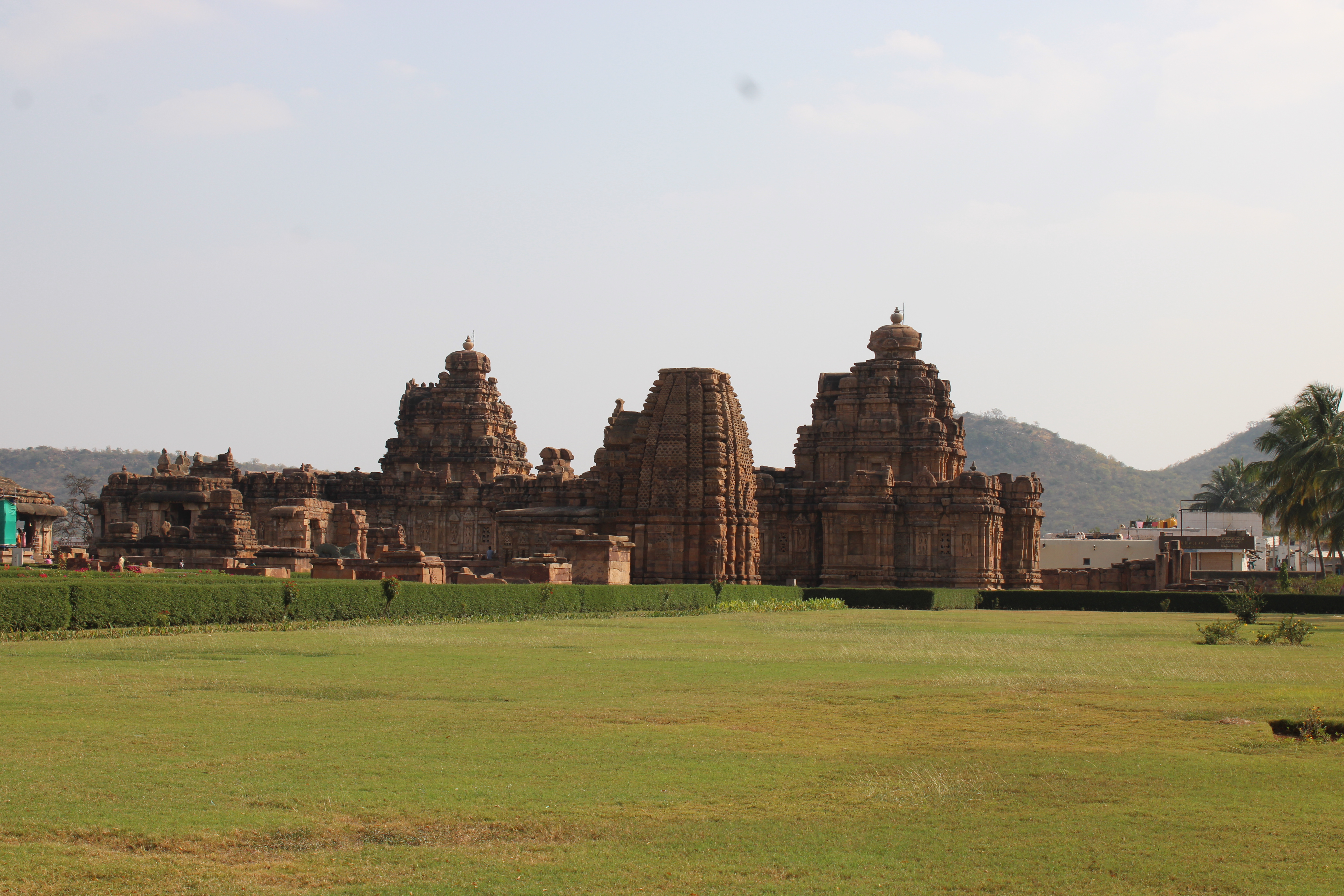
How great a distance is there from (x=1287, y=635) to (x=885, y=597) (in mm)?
25263

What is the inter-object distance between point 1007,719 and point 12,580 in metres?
15.5

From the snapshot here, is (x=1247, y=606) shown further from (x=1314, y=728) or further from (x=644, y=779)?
(x=644, y=779)

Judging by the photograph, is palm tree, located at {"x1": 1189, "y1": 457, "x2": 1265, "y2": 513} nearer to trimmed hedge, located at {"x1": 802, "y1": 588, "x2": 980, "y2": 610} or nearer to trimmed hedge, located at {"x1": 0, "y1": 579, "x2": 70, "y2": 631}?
trimmed hedge, located at {"x1": 802, "y1": 588, "x2": 980, "y2": 610}

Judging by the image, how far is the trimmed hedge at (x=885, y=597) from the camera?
177ft

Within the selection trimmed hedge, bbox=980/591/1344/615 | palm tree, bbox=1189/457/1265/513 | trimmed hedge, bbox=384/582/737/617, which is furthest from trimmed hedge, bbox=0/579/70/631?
palm tree, bbox=1189/457/1265/513

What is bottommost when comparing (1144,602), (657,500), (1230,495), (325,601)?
(1144,602)

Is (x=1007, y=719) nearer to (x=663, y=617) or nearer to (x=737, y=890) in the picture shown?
(x=737, y=890)

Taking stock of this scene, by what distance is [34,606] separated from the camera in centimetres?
2277

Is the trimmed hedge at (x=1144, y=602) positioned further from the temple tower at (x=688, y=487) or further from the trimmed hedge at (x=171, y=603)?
the trimmed hedge at (x=171, y=603)

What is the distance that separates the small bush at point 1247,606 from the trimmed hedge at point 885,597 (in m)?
13.4

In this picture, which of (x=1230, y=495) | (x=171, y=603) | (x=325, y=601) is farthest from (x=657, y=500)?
(x=1230, y=495)

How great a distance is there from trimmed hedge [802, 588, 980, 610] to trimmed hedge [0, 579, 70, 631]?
3299 cm

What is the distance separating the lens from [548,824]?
33.0 feet

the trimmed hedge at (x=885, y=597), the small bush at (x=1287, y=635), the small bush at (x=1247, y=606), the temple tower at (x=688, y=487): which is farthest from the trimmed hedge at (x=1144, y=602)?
the small bush at (x=1287, y=635)
